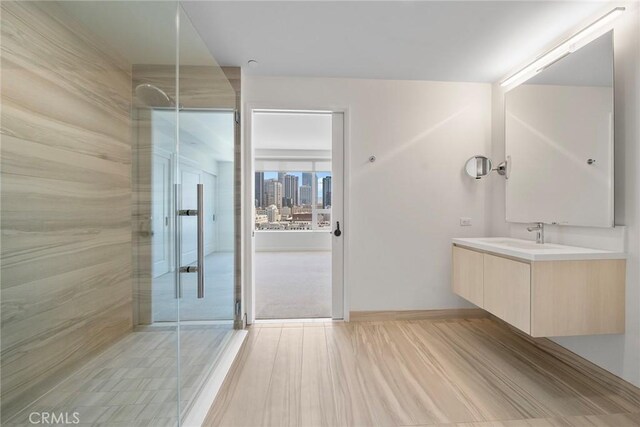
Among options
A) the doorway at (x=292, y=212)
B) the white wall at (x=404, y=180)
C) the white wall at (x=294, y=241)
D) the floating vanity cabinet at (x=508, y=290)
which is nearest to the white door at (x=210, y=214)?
the white wall at (x=404, y=180)

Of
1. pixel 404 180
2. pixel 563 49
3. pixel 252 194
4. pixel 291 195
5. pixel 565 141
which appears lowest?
pixel 252 194

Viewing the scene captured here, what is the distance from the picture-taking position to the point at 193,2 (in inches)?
70.6

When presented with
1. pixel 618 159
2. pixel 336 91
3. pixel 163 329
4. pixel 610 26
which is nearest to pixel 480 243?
pixel 618 159

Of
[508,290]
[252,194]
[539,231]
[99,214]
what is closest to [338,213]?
[252,194]

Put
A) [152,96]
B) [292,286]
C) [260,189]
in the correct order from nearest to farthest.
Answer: [152,96] < [292,286] < [260,189]

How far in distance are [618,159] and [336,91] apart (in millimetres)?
2216

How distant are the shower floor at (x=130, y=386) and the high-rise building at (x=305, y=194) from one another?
5.85m

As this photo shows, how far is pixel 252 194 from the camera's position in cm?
285

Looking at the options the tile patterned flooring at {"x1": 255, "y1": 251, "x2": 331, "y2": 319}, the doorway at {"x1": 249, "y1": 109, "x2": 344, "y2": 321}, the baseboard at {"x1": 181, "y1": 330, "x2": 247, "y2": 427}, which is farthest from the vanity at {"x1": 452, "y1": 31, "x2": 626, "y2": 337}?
the baseboard at {"x1": 181, "y1": 330, "x2": 247, "y2": 427}

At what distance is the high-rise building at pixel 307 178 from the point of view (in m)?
7.43

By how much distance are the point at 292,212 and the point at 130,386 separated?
6360 mm

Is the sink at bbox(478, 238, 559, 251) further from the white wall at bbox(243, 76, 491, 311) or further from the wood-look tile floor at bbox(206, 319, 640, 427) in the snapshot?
the wood-look tile floor at bbox(206, 319, 640, 427)

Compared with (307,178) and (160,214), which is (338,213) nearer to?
(160,214)

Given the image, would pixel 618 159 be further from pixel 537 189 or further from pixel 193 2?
pixel 193 2
